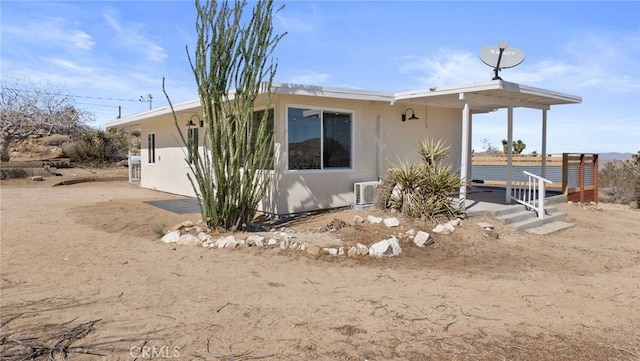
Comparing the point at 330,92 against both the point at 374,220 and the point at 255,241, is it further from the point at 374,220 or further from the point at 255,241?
the point at 255,241

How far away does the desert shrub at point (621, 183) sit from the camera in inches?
535

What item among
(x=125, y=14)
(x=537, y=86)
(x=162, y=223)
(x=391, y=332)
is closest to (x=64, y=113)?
(x=125, y=14)

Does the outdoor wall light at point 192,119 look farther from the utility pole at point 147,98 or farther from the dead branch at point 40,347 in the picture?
the utility pole at point 147,98

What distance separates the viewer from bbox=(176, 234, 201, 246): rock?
6660 millimetres

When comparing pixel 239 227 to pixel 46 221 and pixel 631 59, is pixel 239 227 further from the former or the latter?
pixel 631 59

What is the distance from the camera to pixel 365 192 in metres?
9.37

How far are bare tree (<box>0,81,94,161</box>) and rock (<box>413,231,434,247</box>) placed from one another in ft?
77.9

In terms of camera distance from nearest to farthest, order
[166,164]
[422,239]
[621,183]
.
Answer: [422,239]
[166,164]
[621,183]

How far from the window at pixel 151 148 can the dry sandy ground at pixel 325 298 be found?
292 inches

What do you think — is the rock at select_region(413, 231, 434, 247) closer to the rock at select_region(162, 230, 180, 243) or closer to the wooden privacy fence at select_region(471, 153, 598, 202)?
Result: the rock at select_region(162, 230, 180, 243)

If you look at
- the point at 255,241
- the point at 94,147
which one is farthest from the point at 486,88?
the point at 94,147

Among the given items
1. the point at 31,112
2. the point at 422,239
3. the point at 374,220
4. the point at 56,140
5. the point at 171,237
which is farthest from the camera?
the point at 56,140

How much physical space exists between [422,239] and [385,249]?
0.85 m

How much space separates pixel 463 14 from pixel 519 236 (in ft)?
17.6
